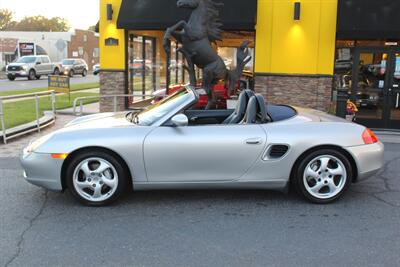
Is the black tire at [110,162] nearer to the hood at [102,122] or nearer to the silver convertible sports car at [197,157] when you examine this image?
the silver convertible sports car at [197,157]

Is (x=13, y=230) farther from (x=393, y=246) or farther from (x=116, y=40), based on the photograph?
(x=116, y=40)

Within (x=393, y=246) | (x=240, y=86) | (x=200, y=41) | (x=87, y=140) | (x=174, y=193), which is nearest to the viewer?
(x=393, y=246)

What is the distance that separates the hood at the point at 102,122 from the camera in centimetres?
517

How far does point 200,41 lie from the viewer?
8844 mm

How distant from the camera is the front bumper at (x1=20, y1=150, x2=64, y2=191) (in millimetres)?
4816

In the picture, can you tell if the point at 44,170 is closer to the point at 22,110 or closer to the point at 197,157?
the point at 197,157

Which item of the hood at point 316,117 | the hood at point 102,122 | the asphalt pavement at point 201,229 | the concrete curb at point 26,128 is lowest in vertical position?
the asphalt pavement at point 201,229

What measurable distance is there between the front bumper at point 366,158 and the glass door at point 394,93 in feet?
21.8

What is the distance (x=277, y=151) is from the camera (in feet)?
16.3

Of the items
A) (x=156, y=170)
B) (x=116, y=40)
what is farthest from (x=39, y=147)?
(x=116, y=40)

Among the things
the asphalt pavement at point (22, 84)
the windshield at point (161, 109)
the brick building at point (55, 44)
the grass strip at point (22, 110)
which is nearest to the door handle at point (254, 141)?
the windshield at point (161, 109)

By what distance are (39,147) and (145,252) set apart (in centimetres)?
190

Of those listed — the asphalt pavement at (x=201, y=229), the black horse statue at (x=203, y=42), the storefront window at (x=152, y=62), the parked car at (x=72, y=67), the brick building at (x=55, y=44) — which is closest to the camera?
the asphalt pavement at (x=201, y=229)

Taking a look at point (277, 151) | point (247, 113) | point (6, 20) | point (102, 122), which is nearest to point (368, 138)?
point (277, 151)
